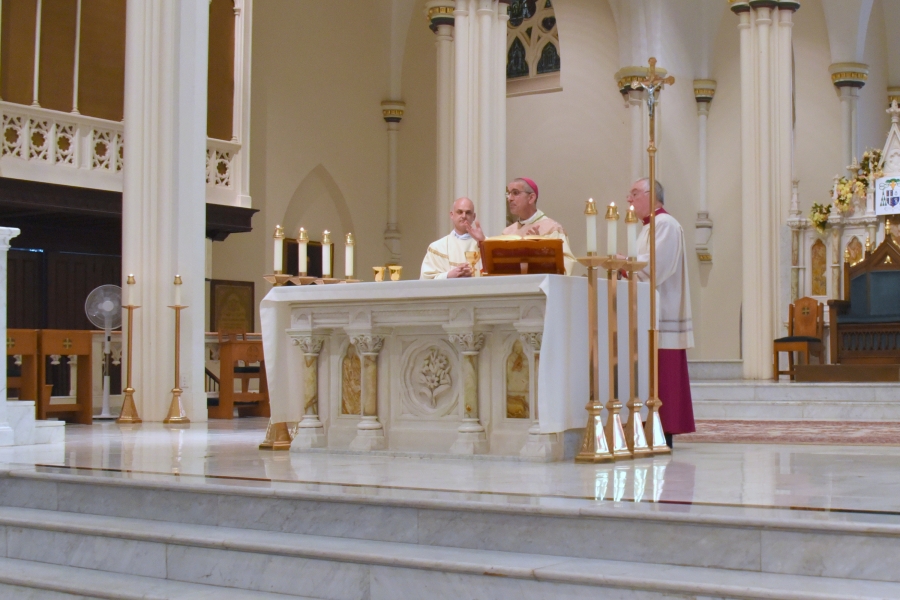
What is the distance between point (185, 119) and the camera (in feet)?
37.3

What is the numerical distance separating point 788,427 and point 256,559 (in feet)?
21.8

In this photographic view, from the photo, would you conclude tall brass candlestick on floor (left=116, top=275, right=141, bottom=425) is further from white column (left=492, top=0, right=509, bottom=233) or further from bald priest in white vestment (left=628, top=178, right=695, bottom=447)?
bald priest in white vestment (left=628, top=178, right=695, bottom=447)

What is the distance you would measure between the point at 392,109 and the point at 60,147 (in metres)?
9.66

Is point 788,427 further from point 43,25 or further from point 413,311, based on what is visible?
point 43,25

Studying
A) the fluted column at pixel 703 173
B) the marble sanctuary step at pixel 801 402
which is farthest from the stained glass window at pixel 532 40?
the marble sanctuary step at pixel 801 402

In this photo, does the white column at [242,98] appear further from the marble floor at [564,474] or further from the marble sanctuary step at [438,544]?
the marble sanctuary step at [438,544]

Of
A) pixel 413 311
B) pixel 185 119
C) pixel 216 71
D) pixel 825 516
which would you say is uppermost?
pixel 216 71

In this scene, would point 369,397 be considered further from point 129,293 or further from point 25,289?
point 25,289

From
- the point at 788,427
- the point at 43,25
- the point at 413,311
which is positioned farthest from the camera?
the point at 43,25

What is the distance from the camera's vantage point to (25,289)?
1530 centimetres

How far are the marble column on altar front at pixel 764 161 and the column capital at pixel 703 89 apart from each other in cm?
658

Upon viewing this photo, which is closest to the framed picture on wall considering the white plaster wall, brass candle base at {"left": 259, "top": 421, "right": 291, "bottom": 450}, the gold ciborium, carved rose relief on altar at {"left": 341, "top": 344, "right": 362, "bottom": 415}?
the white plaster wall

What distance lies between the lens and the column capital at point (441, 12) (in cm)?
1664

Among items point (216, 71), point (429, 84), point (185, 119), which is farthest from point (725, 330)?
point (185, 119)
